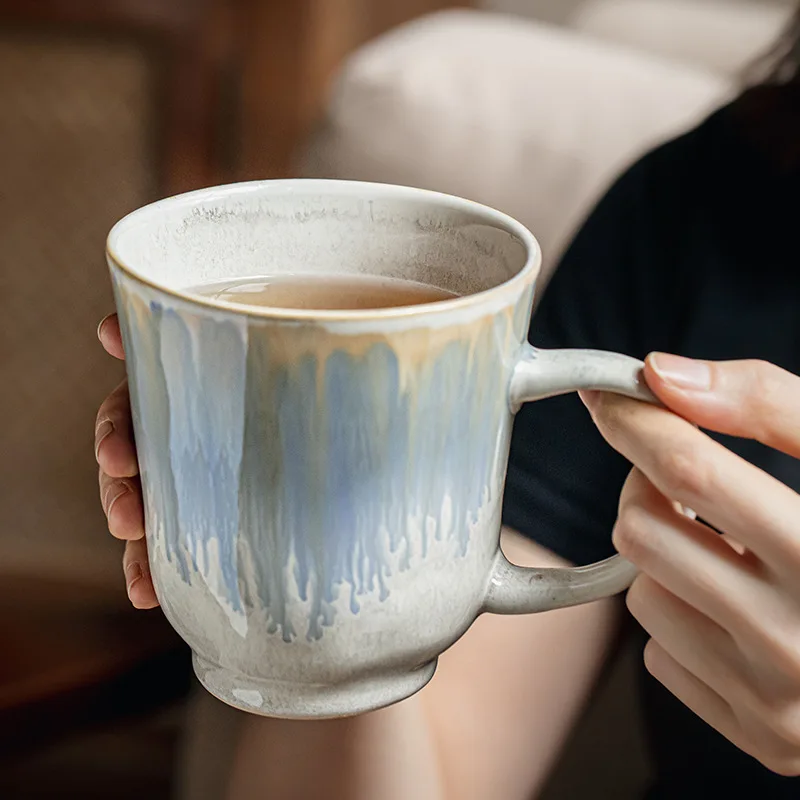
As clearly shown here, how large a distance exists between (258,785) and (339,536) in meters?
0.41

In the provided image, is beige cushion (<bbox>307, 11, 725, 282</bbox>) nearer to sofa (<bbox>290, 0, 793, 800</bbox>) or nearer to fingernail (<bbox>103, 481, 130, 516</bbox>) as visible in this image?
sofa (<bbox>290, 0, 793, 800</bbox>)

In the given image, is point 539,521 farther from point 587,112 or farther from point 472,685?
point 587,112

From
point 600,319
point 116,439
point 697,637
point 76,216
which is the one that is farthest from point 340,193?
point 76,216

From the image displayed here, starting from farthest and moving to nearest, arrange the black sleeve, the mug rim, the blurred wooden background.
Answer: the blurred wooden background < the black sleeve < the mug rim

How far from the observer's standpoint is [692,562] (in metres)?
0.39

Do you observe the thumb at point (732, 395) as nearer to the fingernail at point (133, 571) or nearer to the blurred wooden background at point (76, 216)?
the fingernail at point (133, 571)

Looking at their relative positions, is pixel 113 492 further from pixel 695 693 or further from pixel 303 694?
pixel 695 693

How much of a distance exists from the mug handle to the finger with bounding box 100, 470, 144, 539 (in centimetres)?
16

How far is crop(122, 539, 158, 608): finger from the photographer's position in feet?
1.45

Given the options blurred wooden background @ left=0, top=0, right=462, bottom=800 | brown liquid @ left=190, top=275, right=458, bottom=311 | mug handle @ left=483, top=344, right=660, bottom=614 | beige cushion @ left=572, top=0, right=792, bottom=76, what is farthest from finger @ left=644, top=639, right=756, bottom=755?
beige cushion @ left=572, top=0, right=792, bottom=76

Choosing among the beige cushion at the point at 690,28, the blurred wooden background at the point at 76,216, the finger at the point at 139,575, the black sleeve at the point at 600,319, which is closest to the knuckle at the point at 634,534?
the finger at the point at 139,575

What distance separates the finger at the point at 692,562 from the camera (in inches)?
14.8

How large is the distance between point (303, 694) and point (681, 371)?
172 millimetres

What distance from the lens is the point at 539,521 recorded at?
76 centimetres
